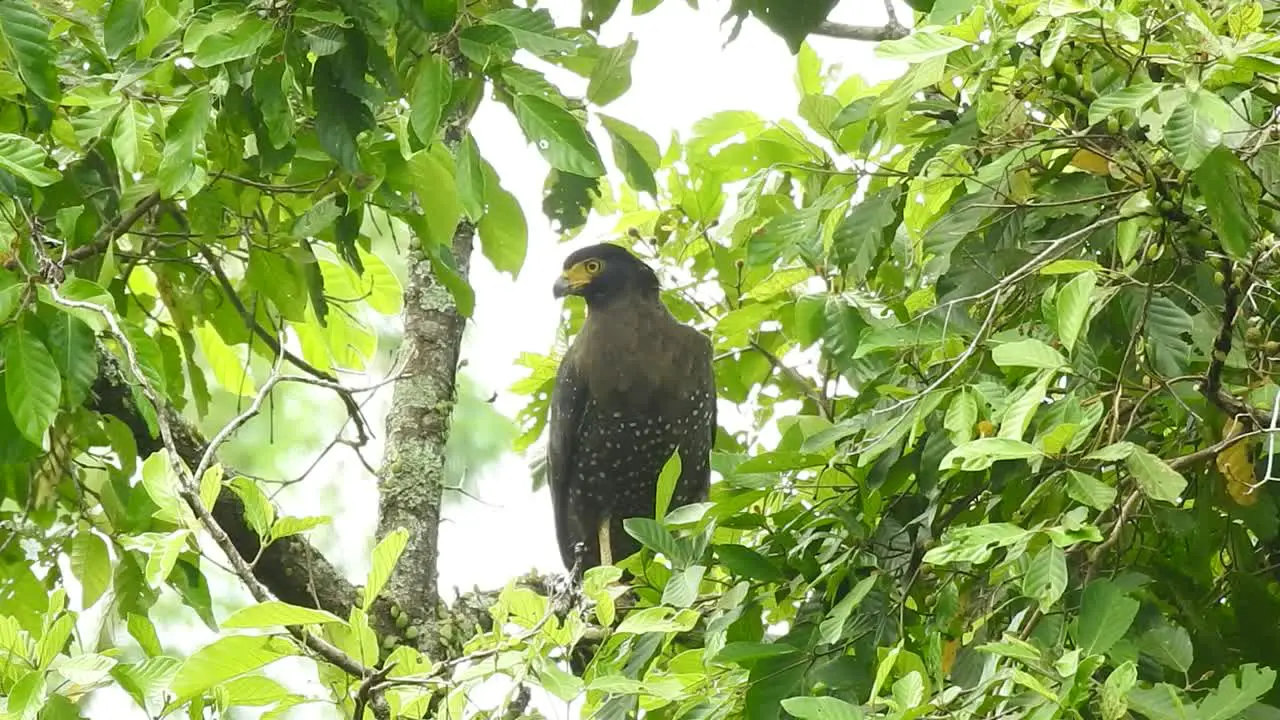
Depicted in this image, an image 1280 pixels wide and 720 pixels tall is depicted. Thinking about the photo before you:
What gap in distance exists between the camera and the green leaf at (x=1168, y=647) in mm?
2129

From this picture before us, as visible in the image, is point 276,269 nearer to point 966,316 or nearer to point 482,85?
point 482,85

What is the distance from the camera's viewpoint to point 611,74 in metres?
3.00

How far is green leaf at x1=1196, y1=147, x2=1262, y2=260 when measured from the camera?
203 centimetres

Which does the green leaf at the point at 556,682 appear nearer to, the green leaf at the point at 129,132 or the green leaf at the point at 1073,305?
the green leaf at the point at 1073,305

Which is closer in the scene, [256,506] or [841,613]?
[256,506]

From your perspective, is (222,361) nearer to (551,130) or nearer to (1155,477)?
(551,130)

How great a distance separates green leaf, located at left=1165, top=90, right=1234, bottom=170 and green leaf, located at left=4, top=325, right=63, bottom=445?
165 centimetres

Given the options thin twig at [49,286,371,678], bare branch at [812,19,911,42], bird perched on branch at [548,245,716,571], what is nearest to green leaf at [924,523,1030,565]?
thin twig at [49,286,371,678]

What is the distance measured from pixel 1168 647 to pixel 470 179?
51.4 inches

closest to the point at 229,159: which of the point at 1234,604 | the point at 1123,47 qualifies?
the point at 1123,47

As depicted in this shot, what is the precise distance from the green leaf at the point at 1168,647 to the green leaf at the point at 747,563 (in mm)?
674

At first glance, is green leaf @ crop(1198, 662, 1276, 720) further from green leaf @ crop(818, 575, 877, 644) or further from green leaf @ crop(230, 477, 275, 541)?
green leaf @ crop(230, 477, 275, 541)

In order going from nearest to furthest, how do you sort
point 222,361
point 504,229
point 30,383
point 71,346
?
point 30,383 < point 71,346 < point 504,229 < point 222,361

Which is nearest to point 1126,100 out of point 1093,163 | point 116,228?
point 1093,163
